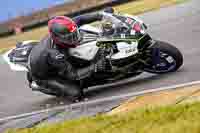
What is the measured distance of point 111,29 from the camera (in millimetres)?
9789

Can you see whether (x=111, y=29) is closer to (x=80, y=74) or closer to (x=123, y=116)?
(x=80, y=74)

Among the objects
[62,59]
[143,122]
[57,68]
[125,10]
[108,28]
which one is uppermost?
[143,122]

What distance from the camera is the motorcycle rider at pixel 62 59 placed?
9.59 meters

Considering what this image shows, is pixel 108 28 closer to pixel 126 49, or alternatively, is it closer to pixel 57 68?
pixel 126 49

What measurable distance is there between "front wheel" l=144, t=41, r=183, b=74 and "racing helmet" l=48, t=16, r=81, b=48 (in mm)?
1228

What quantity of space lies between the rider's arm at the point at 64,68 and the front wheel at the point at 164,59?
0.99 m

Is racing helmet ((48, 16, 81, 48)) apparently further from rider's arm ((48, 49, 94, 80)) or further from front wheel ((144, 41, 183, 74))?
front wheel ((144, 41, 183, 74))

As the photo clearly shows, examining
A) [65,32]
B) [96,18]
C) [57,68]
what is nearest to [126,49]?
[96,18]

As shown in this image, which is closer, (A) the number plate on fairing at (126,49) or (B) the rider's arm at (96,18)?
(A) the number plate on fairing at (126,49)

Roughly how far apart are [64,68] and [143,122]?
3335mm

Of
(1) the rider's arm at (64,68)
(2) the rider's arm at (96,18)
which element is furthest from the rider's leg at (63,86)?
(2) the rider's arm at (96,18)

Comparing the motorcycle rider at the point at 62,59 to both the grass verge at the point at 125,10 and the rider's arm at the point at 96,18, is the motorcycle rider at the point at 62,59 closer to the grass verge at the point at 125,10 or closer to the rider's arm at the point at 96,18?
the rider's arm at the point at 96,18

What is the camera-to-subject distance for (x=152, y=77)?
10.0 m

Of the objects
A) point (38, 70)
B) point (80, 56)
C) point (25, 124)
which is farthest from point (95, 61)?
point (25, 124)
